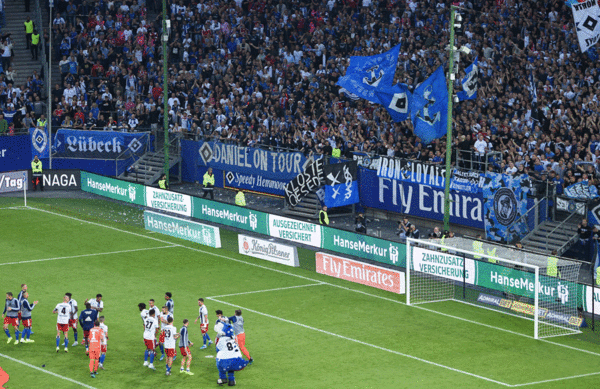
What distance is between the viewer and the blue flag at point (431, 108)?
4012 cm

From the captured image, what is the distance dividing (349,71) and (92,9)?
944 inches

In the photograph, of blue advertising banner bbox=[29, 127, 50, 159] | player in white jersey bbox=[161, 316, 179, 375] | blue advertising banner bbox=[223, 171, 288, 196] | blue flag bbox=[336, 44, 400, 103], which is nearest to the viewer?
player in white jersey bbox=[161, 316, 179, 375]

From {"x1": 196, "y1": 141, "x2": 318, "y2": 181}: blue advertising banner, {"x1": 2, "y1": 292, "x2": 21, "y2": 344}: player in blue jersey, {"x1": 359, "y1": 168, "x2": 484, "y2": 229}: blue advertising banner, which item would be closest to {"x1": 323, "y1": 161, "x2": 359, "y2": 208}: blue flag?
{"x1": 359, "y1": 168, "x2": 484, "y2": 229}: blue advertising banner

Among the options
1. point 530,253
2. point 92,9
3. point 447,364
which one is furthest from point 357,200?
point 92,9

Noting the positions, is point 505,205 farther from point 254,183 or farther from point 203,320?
point 254,183

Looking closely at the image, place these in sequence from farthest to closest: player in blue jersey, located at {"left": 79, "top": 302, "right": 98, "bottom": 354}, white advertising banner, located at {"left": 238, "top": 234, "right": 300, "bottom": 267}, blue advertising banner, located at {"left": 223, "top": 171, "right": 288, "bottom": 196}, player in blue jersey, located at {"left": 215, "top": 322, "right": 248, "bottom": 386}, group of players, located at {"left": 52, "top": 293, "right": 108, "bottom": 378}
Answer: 1. blue advertising banner, located at {"left": 223, "top": 171, "right": 288, "bottom": 196}
2. white advertising banner, located at {"left": 238, "top": 234, "right": 300, "bottom": 267}
3. player in blue jersey, located at {"left": 79, "top": 302, "right": 98, "bottom": 354}
4. group of players, located at {"left": 52, "top": 293, "right": 108, "bottom": 378}
5. player in blue jersey, located at {"left": 215, "top": 322, "right": 248, "bottom": 386}

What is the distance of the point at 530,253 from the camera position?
3197cm

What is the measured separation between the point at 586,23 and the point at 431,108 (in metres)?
7.09

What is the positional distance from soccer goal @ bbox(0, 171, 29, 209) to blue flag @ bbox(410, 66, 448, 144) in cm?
2096

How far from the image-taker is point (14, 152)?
5466 cm

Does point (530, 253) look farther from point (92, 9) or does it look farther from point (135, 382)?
point (92, 9)

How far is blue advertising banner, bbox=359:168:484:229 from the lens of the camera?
41.2 metres

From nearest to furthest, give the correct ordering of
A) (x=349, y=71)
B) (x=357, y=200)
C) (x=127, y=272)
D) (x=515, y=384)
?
(x=515, y=384) < (x=127, y=272) < (x=349, y=71) < (x=357, y=200)

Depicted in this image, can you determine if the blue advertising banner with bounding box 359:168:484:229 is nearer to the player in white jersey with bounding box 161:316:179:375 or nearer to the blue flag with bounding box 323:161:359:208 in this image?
the blue flag with bounding box 323:161:359:208
